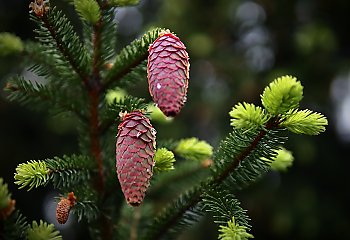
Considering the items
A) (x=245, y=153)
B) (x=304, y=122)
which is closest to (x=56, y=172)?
(x=245, y=153)

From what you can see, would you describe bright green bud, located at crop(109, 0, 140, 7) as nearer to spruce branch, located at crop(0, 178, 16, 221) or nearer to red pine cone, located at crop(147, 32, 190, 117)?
red pine cone, located at crop(147, 32, 190, 117)

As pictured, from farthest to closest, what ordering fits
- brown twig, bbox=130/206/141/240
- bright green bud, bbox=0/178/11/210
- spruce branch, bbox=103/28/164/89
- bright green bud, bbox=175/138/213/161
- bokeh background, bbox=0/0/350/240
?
bokeh background, bbox=0/0/350/240 < brown twig, bbox=130/206/141/240 < bright green bud, bbox=175/138/213/161 < spruce branch, bbox=103/28/164/89 < bright green bud, bbox=0/178/11/210

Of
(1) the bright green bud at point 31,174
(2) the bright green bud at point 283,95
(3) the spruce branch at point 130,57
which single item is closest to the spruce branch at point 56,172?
(1) the bright green bud at point 31,174

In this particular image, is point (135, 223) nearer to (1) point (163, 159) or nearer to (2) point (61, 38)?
(1) point (163, 159)

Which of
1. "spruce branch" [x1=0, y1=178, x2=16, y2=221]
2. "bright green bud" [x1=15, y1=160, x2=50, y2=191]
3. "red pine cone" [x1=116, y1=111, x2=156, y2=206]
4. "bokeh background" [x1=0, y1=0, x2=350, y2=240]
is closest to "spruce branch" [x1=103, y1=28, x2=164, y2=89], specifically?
"red pine cone" [x1=116, y1=111, x2=156, y2=206]

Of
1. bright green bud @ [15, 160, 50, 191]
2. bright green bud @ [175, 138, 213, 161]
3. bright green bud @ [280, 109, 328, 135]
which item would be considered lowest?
bright green bud @ [15, 160, 50, 191]
